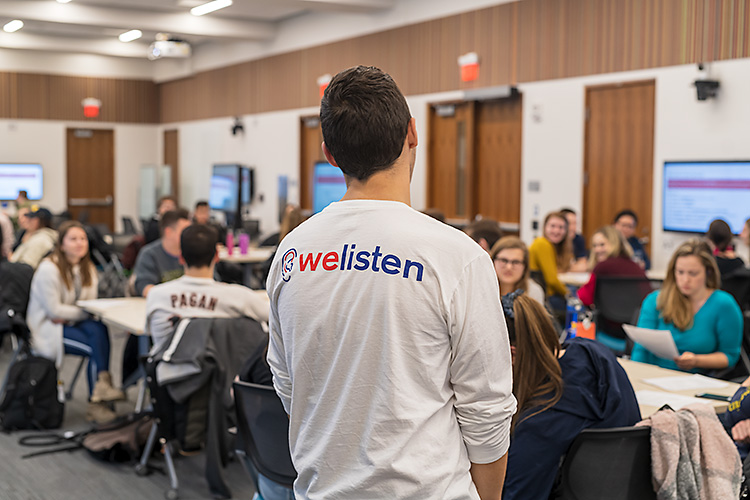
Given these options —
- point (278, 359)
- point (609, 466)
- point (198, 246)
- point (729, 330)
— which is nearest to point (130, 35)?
point (198, 246)

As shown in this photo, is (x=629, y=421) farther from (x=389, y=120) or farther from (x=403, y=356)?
(x=389, y=120)

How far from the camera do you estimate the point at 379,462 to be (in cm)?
144

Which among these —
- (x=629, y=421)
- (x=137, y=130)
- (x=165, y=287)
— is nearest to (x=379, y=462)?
(x=629, y=421)

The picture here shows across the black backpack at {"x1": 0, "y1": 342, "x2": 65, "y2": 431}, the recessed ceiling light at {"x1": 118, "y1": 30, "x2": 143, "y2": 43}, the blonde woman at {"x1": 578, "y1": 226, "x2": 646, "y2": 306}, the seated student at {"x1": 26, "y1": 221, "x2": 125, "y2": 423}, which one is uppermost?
the recessed ceiling light at {"x1": 118, "y1": 30, "x2": 143, "y2": 43}

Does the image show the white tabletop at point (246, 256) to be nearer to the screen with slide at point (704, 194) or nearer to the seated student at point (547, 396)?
the screen with slide at point (704, 194)

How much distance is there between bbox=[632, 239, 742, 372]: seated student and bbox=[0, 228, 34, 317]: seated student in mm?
3935

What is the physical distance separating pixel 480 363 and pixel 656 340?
2.78 metres

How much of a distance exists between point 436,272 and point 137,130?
16508 millimetres

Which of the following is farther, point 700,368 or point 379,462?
point 700,368

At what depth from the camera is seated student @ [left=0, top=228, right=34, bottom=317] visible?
5512 mm

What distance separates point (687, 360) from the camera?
13.0 ft

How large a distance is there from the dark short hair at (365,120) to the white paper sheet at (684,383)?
7.55 feet

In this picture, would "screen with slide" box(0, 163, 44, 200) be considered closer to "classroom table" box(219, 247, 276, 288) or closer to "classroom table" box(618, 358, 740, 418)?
"classroom table" box(219, 247, 276, 288)

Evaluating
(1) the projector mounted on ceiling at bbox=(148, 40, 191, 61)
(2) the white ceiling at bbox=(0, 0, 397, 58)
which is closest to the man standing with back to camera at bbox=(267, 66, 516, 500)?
(2) the white ceiling at bbox=(0, 0, 397, 58)
